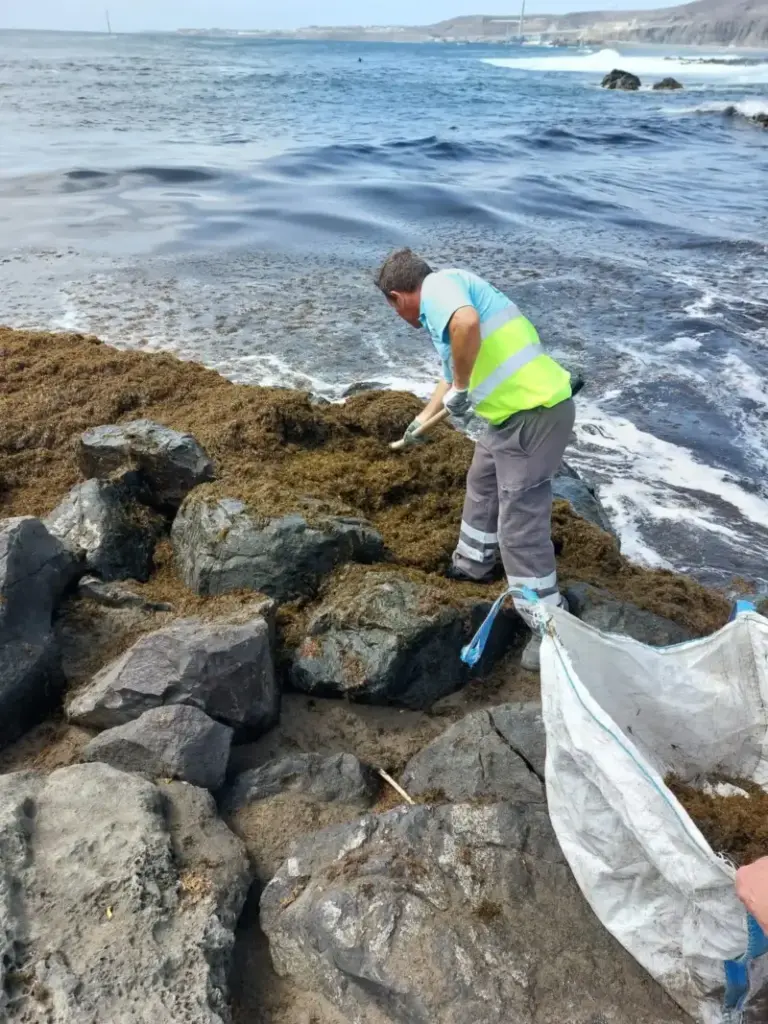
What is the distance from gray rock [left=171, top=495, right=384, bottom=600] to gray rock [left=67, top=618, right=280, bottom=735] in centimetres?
55

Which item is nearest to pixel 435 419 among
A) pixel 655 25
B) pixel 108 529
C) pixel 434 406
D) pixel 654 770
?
pixel 434 406

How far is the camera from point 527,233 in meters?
12.8

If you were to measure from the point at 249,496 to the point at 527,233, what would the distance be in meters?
10.3

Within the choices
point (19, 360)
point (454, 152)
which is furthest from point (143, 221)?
point (454, 152)

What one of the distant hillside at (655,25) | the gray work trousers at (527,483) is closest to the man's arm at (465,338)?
the gray work trousers at (527,483)

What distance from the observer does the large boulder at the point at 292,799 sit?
8.82 ft

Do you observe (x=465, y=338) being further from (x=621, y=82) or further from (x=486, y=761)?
(x=621, y=82)

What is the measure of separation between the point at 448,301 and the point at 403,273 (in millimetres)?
235

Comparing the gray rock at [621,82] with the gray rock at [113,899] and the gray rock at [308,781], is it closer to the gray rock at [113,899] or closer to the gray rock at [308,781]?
the gray rock at [308,781]

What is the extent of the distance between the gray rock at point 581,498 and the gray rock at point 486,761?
2.07 m

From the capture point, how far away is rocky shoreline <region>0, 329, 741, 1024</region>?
207cm

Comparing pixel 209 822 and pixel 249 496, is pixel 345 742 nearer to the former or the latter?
pixel 209 822

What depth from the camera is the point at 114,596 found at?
365 cm

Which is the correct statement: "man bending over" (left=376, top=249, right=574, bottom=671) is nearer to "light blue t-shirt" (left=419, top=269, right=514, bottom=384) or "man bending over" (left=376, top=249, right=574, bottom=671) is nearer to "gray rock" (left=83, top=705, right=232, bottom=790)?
"light blue t-shirt" (left=419, top=269, right=514, bottom=384)
